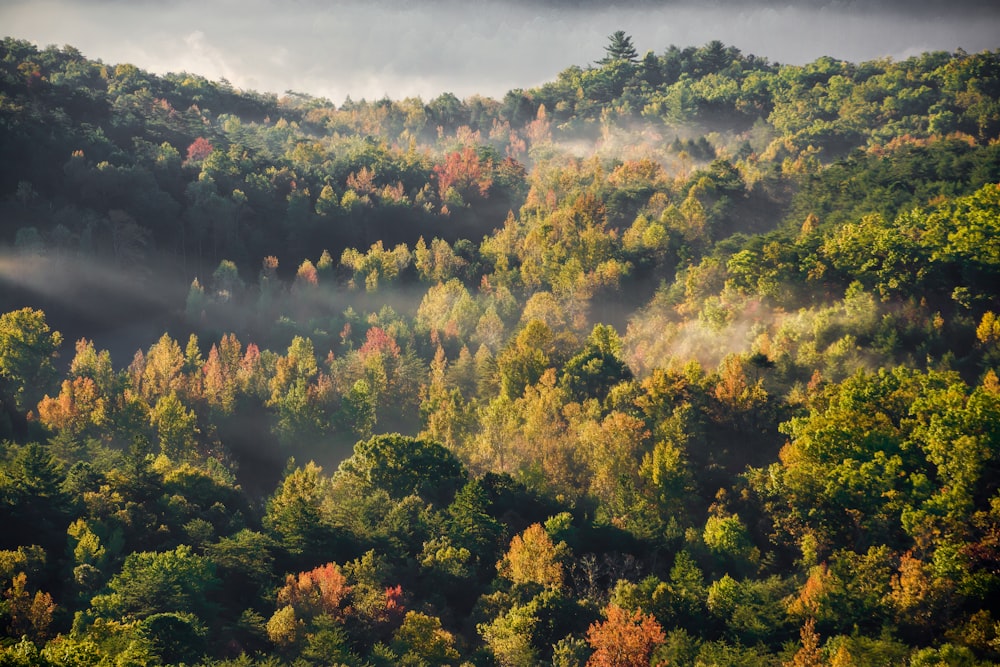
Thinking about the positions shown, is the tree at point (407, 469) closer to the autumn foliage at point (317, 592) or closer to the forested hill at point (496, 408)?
the forested hill at point (496, 408)

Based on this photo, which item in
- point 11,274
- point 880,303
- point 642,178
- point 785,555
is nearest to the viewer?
point 785,555

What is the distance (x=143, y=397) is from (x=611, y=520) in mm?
60061

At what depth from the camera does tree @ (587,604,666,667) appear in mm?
72625

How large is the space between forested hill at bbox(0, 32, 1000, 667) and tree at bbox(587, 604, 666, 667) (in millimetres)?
237

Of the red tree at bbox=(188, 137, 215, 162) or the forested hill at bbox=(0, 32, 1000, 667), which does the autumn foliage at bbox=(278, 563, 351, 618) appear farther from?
the red tree at bbox=(188, 137, 215, 162)

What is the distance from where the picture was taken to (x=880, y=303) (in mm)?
107312

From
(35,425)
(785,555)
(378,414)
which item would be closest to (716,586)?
(785,555)

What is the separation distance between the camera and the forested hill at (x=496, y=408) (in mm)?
76375

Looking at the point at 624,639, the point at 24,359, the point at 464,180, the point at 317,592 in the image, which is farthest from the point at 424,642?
the point at 464,180

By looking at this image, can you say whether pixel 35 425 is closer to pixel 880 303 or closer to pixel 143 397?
pixel 143 397

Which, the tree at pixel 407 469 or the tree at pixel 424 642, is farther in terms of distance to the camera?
the tree at pixel 407 469

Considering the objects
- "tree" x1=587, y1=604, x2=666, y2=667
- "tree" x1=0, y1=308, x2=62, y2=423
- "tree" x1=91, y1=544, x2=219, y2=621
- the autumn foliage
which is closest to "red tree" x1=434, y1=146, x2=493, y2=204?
"tree" x1=0, y1=308, x2=62, y2=423

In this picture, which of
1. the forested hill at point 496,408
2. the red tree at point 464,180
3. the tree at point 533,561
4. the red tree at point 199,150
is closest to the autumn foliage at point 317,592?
the forested hill at point 496,408

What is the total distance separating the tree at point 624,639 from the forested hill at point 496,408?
0.24 meters
